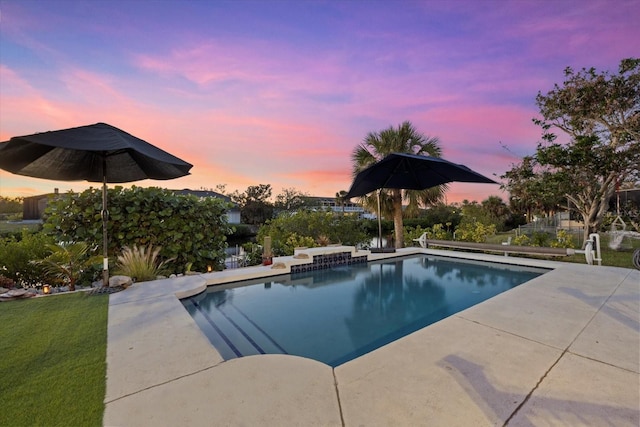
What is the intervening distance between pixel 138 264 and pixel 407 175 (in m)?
7.05

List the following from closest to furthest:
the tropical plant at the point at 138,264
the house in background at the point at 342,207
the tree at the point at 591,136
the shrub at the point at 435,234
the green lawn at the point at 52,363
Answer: the green lawn at the point at 52,363 → the tropical plant at the point at 138,264 → the tree at the point at 591,136 → the shrub at the point at 435,234 → the house in background at the point at 342,207

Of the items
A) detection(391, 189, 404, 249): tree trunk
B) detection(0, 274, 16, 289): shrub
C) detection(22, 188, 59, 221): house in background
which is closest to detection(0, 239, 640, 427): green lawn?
detection(0, 274, 16, 289): shrub

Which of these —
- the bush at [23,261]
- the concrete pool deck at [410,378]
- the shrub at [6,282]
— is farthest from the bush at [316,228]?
the concrete pool deck at [410,378]

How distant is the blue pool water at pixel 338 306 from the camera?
3539mm

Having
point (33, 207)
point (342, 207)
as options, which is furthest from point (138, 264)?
point (33, 207)

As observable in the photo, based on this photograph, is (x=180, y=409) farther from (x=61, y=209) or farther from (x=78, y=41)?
(x=78, y=41)

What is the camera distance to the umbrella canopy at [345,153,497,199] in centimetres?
654

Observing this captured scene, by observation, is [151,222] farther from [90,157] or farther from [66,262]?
[90,157]

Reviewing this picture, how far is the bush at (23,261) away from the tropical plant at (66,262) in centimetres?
20

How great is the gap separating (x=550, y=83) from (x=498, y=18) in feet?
22.6

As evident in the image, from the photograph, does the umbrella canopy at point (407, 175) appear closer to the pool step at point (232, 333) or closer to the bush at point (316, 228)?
the bush at point (316, 228)

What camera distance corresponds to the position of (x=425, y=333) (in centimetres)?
313

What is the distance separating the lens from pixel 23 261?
5234mm

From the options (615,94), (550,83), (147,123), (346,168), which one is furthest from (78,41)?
(615,94)
